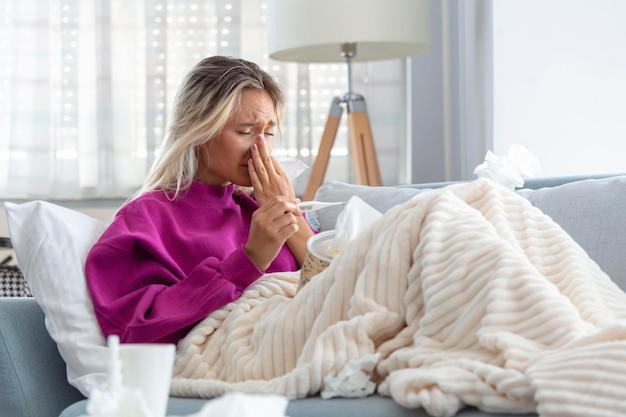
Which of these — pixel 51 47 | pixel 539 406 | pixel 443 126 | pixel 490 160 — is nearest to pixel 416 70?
pixel 443 126

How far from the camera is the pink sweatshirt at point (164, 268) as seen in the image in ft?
5.51

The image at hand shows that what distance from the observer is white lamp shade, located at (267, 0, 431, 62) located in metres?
3.12

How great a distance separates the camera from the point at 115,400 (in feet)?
2.68

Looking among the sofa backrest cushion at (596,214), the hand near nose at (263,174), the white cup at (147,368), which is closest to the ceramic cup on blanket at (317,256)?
the hand near nose at (263,174)

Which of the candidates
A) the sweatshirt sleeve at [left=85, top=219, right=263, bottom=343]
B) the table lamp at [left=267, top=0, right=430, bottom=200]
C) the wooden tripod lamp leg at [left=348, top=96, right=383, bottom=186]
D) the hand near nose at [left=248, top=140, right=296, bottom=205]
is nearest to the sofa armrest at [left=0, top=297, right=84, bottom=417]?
the sweatshirt sleeve at [left=85, top=219, right=263, bottom=343]

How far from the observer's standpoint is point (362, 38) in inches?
123

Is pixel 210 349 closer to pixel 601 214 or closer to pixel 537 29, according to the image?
pixel 601 214

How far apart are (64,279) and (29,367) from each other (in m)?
0.16

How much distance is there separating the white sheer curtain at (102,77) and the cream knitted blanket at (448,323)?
7.52 feet

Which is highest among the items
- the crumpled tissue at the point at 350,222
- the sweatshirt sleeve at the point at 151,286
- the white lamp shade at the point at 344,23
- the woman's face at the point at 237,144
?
the white lamp shade at the point at 344,23

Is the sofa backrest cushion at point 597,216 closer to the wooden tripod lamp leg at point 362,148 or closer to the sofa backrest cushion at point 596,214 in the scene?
the sofa backrest cushion at point 596,214

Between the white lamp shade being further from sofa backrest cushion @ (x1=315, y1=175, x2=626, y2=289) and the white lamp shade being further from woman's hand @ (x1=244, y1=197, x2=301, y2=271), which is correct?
woman's hand @ (x1=244, y1=197, x2=301, y2=271)

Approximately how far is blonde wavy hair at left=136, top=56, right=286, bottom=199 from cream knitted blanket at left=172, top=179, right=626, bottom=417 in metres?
0.39

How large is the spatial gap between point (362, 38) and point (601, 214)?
1488 mm
